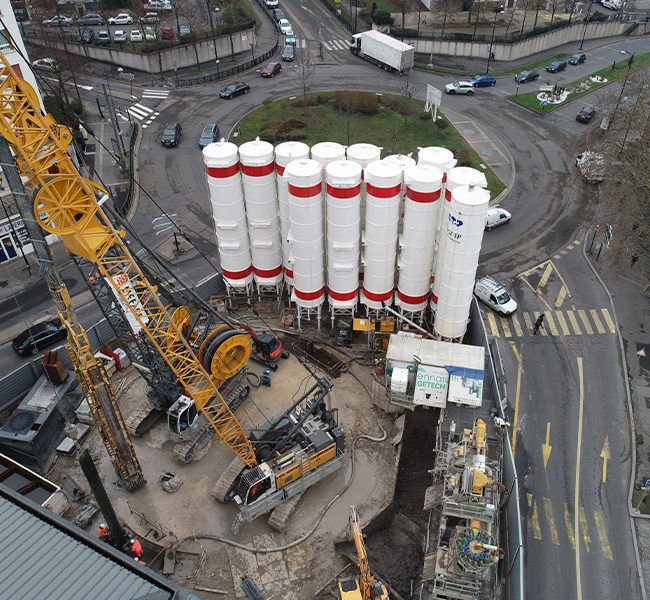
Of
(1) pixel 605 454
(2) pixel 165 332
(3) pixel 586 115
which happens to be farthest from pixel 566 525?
(3) pixel 586 115

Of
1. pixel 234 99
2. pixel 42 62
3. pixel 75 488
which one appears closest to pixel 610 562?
pixel 75 488

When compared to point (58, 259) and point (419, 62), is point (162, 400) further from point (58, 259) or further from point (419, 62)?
point (419, 62)

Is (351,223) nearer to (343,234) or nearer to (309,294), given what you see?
(343,234)

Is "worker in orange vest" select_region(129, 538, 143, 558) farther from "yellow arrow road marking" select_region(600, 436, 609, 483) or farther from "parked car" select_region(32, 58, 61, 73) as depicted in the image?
"parked car" select_region(32, 58, 61, 73)

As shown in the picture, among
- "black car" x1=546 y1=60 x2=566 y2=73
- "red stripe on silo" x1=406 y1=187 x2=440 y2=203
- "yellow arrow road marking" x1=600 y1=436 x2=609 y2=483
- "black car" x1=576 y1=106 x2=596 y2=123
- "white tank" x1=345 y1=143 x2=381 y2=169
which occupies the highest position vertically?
"white tank" x1=345 y1=143 x2=381 y2=169

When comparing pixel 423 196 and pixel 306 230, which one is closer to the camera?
pixel 423 196

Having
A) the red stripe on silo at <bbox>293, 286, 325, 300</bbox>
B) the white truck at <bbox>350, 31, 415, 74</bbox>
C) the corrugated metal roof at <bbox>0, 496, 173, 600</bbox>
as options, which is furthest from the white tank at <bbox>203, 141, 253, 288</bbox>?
the white truck at <bbox>350, 31, 415, 74</bbox>

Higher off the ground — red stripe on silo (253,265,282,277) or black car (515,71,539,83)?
black car (515,71,539,83)
